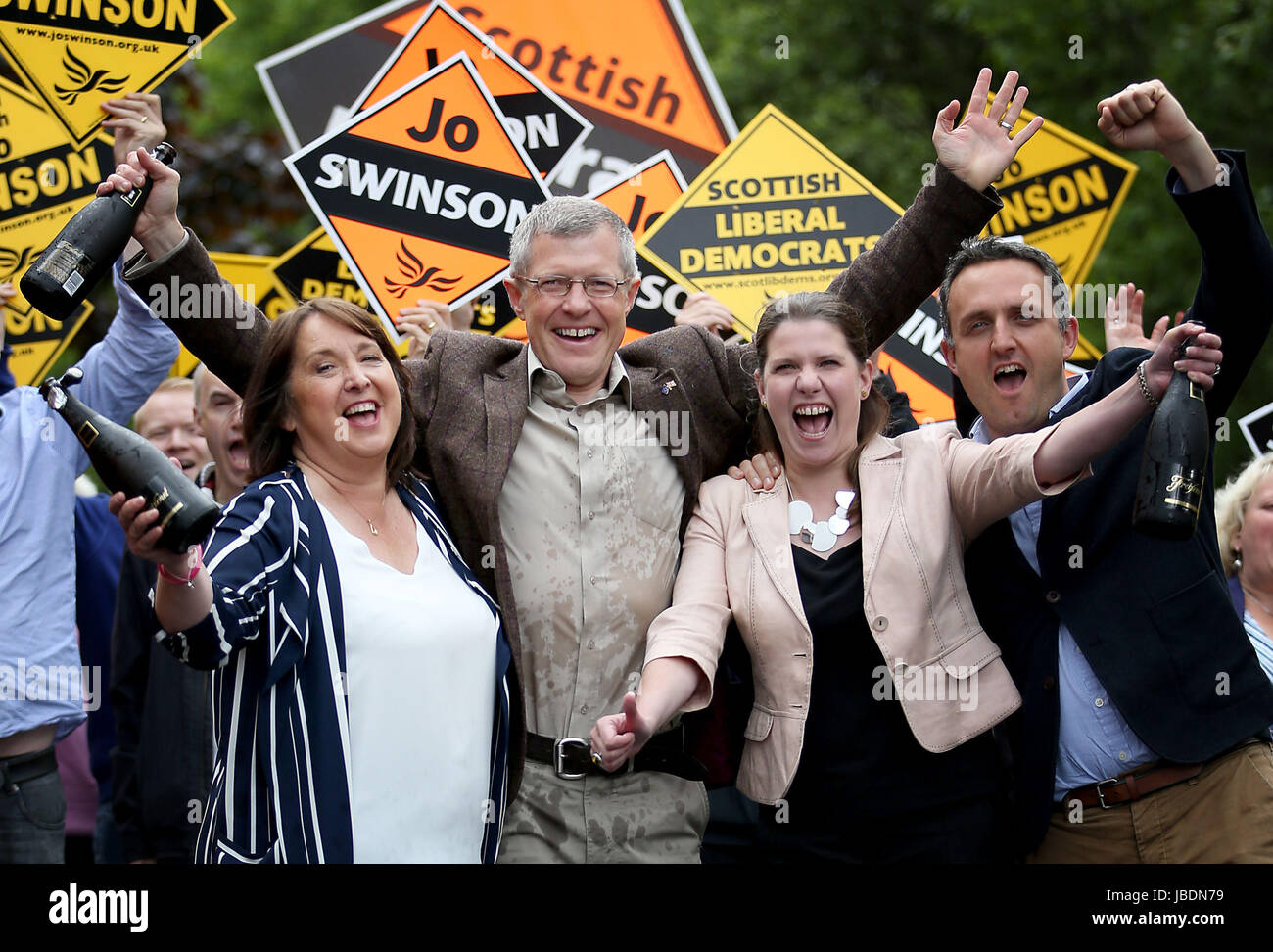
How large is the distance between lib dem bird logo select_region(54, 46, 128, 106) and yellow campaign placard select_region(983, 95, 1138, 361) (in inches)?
135

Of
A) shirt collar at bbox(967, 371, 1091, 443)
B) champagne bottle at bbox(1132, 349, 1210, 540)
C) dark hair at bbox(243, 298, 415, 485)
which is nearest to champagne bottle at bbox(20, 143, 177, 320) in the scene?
dark hair at bbox(243, 298, 415, 485)

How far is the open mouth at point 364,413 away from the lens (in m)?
3.58

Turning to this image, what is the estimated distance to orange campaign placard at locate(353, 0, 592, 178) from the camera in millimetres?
5652

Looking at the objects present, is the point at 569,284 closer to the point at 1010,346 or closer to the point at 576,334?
the point at 576,334

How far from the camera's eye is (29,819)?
14.7 feet

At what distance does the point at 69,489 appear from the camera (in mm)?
4719

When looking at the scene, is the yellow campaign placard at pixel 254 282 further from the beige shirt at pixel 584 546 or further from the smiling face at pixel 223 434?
the beige shirt at pixel 584 546

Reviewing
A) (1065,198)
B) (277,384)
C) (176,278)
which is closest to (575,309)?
(277,384)

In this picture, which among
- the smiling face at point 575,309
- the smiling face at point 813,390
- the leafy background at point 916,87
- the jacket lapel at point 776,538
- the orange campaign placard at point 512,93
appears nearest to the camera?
the jacket lapel at point 776,538

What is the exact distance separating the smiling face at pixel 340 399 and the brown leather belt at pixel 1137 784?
6.16 ft

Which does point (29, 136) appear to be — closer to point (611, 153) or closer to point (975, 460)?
point (611, 153)

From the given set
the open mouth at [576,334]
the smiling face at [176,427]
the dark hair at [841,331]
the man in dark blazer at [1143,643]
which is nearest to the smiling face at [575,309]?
the open mouth at [576,334]

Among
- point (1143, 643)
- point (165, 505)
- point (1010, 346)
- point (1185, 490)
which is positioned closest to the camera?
point (165, 505)

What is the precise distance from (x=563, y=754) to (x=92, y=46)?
3200 millimetres
